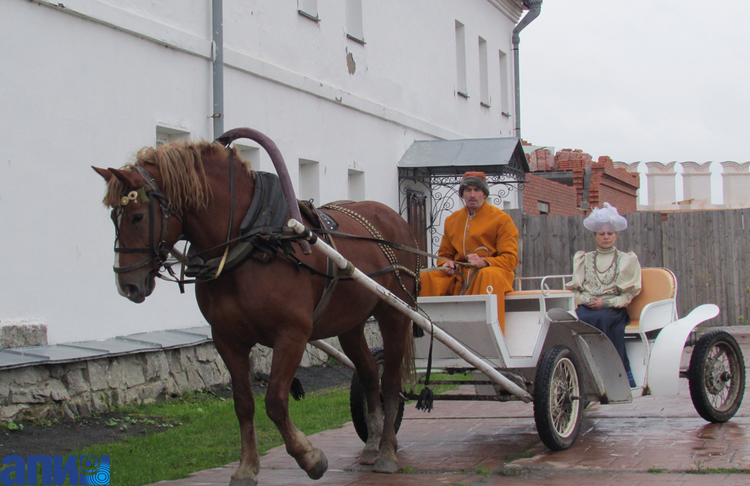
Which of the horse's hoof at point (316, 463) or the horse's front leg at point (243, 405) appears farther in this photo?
the horse's front leg at point (243, 405)

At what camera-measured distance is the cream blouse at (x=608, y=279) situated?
6.98 meters

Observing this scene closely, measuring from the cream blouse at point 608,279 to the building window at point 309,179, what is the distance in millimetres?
5305

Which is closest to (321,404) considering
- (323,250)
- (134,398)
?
(134,398)

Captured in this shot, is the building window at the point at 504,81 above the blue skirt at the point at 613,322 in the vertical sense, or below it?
above

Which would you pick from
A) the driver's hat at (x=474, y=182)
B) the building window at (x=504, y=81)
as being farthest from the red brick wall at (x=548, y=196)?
the driver's hat at (x=474, y=182)

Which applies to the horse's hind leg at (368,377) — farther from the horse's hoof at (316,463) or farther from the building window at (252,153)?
the building window at (252,153)

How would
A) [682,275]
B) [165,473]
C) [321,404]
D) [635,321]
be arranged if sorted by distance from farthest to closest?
1. [682,275]
2. [321,404]
3. [635,321]
4. [165,473]

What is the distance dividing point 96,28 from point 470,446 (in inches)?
208

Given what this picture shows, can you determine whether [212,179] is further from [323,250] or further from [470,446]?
[470,446]

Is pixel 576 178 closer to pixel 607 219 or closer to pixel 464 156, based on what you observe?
pixel 464 156

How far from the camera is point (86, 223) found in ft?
26.1

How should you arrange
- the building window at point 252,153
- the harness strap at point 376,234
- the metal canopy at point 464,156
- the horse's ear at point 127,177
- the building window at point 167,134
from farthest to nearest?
1. the metal canopy at point 464,156
2. the building window at point 252,153
3. the building window at point 167,134
4. the harness strap at point 376,234
5. the horse's ear at point 127,177

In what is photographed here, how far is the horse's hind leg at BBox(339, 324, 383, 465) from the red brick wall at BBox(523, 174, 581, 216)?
1208cm

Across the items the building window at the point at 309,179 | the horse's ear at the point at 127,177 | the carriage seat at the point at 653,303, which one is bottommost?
the carriage seat at the point at 653,303
